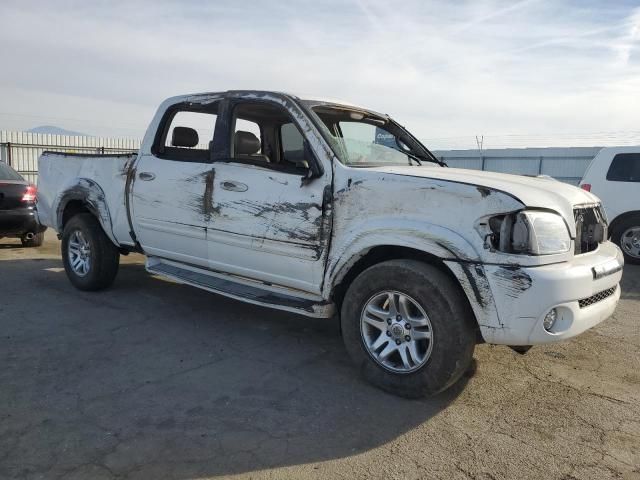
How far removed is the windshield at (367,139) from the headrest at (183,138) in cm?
137

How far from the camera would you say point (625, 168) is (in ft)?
27.0

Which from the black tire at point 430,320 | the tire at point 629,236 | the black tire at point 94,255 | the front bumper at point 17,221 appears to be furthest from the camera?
the tire at point 629,236

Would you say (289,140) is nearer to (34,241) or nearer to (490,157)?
A: (34,241)

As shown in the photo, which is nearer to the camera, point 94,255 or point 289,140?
point 289,140

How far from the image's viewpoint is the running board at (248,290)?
3742mm

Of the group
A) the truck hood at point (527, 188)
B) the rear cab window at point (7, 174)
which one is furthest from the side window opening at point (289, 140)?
the rear cab window at point (7, 174)

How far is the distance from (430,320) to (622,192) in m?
6.54

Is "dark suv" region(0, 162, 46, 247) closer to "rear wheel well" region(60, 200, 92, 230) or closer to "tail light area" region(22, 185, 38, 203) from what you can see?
"tail light area" region(22, 185, 38, 203)

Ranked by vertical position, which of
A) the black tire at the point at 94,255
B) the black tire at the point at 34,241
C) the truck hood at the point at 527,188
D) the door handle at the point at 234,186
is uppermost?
the truck hood at the point at 527,188

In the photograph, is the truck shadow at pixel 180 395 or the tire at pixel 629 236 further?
the tire at pixel 629 236

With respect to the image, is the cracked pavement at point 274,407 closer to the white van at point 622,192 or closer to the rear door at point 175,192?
the rear door at point 175,192

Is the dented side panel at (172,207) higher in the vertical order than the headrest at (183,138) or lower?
lower

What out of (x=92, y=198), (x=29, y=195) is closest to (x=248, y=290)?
(x=92, y=198)

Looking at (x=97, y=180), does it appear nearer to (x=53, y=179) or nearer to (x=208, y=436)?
(x=53, y=179)
